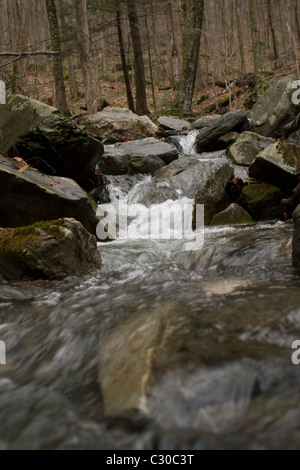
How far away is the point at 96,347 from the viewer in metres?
2.30

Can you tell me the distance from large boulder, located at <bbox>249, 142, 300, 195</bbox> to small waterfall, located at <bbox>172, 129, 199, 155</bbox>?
541 cm

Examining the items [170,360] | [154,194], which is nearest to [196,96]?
[154,194]

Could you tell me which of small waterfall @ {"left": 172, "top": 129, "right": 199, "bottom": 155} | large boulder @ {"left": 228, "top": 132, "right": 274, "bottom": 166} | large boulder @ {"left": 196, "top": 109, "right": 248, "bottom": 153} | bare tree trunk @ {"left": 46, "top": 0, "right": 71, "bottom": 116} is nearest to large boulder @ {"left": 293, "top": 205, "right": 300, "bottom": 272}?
large boulder @ {"left": 228, "top": 132, "right": 274, "bottom": 166}

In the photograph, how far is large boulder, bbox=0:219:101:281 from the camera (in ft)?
12.0

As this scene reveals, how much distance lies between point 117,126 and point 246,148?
18.7 feet

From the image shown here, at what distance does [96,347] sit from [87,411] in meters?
0.65

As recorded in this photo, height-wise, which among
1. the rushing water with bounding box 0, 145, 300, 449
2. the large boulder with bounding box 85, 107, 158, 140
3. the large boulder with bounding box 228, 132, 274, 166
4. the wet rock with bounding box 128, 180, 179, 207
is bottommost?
the rushing water with bounding box 0, 145, 300, 449

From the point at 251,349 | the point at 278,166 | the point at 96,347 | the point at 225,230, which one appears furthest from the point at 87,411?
the point at 278,166

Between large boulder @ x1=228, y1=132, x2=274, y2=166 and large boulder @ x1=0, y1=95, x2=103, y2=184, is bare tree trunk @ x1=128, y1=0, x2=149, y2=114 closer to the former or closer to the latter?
large boulder @ x1=228, y1=132, x2=274, y2=166

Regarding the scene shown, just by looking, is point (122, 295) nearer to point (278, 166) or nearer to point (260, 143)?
point (278, 166)

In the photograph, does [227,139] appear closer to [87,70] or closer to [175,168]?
[175,168]

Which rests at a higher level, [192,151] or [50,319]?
[192,151]

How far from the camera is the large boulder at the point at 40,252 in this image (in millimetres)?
3645

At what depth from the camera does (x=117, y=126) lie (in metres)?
12.4
